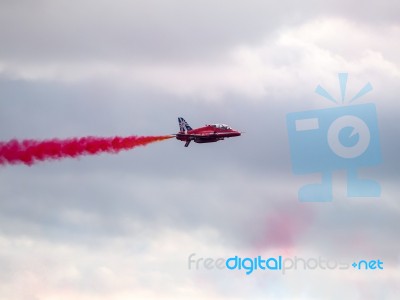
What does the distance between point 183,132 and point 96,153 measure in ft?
52.6

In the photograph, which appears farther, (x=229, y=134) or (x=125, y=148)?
(x=229, y=134)

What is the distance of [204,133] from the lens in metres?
148

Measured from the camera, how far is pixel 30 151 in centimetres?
12975

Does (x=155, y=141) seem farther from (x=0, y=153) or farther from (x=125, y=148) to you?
(x=0, y=153)

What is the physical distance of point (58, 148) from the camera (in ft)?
436

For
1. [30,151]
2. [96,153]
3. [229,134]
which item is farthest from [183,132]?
[30,151]

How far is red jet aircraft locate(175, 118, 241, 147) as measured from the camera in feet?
482

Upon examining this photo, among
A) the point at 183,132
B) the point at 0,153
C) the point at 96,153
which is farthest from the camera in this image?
→ the point at 183,132

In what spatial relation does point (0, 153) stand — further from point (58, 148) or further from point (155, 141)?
point (155, 141)

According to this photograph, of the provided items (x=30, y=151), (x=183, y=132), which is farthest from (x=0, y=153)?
(x=183, y=132)

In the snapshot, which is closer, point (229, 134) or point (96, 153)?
point (96, 153)

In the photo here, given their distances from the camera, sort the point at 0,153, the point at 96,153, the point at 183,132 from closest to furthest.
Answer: the point at 0,153
the point at 96,153
the point at 183,132

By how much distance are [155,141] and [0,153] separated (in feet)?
71.4

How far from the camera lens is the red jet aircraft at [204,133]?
14688 cm
